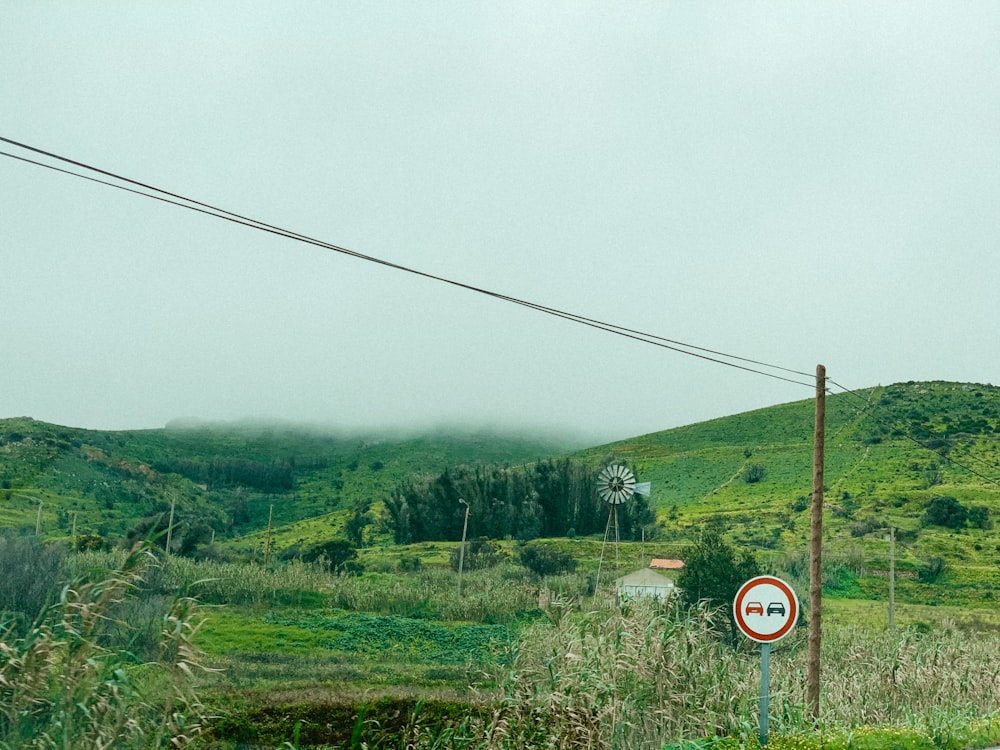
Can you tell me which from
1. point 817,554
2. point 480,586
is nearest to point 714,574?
point 480,586

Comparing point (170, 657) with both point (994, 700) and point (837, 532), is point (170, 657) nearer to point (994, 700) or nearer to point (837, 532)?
point (994, 700)

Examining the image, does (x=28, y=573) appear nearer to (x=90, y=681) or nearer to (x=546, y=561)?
(x=90, y=681)

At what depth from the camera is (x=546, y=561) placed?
2608 inches

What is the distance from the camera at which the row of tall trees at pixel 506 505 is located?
83000 mm

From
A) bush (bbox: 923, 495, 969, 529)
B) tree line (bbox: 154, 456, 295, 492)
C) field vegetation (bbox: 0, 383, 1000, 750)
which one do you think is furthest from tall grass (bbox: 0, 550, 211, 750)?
tree line (bbox: 154, 456, 295, 492)

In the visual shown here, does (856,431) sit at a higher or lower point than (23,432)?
higher

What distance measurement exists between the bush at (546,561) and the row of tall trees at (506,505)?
1259 centimetres

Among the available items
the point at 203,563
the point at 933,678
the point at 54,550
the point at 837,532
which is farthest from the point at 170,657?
the point at 837,532

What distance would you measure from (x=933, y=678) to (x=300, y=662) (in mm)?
28939

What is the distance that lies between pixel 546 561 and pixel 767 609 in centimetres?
5620

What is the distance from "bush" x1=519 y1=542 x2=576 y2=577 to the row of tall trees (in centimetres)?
1259

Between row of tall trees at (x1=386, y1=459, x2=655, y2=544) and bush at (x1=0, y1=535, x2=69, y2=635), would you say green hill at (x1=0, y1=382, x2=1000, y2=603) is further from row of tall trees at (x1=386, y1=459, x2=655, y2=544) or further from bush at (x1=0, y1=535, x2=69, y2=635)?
bush at (x1=0, y1=535, x2=69, y2=635)

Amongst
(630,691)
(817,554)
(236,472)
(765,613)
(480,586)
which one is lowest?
(480,586)

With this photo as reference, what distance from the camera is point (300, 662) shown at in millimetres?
40750
